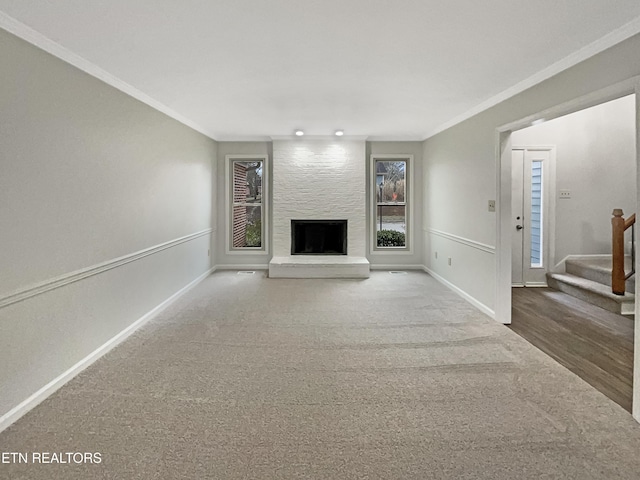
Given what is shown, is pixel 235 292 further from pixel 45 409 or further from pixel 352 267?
pixel 45 409

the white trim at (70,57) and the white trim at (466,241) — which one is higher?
the white trim at (70,57)

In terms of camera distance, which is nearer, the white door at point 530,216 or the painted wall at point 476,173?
the painted wall at point 476,173

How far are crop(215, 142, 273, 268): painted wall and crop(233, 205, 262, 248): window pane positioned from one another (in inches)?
9.2

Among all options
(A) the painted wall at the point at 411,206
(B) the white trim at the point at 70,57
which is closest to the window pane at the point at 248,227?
(A) the painted wall at the point at 411,206

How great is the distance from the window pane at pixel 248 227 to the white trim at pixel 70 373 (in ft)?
8.99

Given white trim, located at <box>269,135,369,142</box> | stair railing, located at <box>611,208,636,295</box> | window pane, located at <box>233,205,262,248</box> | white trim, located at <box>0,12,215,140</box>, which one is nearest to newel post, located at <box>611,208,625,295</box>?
stair railing, located at <box>611,208,636,295</box>

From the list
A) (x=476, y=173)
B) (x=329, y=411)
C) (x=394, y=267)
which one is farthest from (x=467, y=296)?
(x=329, y=411)

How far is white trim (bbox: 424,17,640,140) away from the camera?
228cm

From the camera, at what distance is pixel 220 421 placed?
218cm

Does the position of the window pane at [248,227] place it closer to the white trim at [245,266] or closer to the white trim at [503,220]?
the white trim at [245,266]

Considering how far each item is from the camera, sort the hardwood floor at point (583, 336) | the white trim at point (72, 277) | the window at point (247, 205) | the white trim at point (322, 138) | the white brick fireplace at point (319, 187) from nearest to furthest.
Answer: the white trim at point (72, 277)
the hardwood floor at point (583, 336)
the white trim at point (322, 138)
the white brick fireplace at point (319, 187)
the window at point (247, 205)

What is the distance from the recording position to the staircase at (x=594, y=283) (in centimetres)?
423

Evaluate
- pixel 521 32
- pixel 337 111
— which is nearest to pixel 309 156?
pixel 337 111

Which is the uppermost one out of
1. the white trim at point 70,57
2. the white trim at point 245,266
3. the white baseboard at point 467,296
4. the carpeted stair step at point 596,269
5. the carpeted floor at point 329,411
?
the white trim at point 70,57
